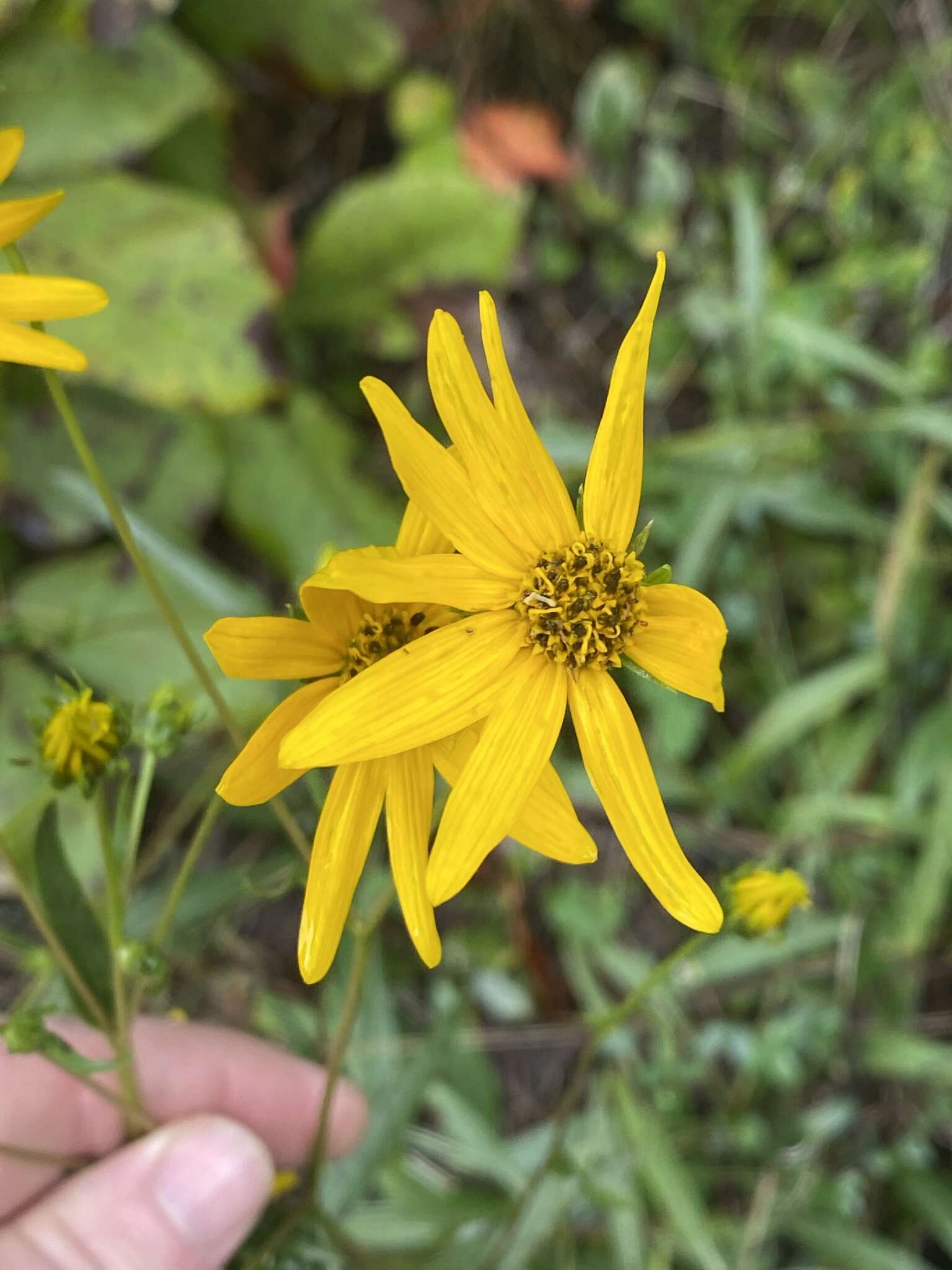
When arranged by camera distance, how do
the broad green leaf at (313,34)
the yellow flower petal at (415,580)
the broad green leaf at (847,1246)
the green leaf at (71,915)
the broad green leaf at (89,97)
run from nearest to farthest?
the yellow flower petal at (415,580) < the green leaf at (71,915) < the broad green leaf at (847,1246) < the broad green leaf at (89,97) < the broad green leaf at (313,34)

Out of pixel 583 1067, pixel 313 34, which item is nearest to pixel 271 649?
pixel 583 1067

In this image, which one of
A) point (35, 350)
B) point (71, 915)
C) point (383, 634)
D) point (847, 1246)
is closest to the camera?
point (35, 350)

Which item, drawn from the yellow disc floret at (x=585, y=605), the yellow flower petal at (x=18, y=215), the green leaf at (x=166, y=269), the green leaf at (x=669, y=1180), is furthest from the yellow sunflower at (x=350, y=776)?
the green leaf at (x=166, y=269)

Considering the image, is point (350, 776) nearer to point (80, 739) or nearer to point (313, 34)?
point (80, 739)

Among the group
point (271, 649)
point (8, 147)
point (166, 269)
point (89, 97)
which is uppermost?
point (89, 97)

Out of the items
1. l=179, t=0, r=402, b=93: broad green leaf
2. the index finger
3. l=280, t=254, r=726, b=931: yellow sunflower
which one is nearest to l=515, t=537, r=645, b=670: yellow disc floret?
l=280, t=254, r=726, b=931: yellow sunflower

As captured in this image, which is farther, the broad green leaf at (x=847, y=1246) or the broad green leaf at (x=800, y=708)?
the broad green leaf at (x=800, y=708)

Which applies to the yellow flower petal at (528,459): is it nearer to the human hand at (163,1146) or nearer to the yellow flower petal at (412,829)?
the yellow flower petal at (412,829)

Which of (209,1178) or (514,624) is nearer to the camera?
(514,624)
